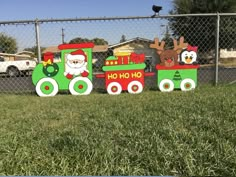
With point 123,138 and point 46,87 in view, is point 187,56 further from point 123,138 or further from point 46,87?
point 123,138

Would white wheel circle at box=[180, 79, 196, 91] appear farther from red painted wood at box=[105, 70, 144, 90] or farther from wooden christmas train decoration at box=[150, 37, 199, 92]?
red painted wood at box=[105, 70, 144, 90]

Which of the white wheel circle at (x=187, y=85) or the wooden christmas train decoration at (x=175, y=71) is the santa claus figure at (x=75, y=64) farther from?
the white wheel circle at (x=187, y=85)

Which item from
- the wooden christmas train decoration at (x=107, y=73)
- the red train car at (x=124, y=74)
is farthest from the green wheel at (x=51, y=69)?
the red train car at (x=124, y=74)

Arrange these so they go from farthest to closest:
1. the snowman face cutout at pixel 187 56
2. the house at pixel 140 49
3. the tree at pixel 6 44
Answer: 1. the tree at pixel 6 44
2. the house at pixel 140 49
3. the snowman face cutout at pixel 187 56

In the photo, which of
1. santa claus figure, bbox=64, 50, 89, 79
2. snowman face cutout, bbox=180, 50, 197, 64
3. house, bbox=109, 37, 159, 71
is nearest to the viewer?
santa claus figure, bbox=64, 50, 89, 79

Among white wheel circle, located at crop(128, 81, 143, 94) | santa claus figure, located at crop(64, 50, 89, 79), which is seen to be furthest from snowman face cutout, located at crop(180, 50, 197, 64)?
santa claus figure, located at crop(64, 50, 89, 79)

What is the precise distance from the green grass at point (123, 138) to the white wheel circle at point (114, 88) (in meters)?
1.52

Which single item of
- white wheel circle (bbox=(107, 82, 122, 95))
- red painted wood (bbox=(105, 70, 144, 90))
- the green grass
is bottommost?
the green grass

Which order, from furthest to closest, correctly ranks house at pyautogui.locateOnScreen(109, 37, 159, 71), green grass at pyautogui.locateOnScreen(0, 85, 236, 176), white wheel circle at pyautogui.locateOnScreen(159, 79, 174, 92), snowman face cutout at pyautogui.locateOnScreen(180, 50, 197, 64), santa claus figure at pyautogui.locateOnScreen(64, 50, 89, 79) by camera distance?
house at pyautogui.locateOnScreen(109, 37, 159, 71) → snowman face cutout at pyautogui.locateOnScreen(180, 50, 197, 64) → white wheel circle at pyautogui.locateOnScreen(159, 79, 174, 92) → santa claus figure at pyautogui.locateOnScreen(64, 50, 89, 79) → green grass at pyautogui.locateOnScreen(0, 85, 236, 176)

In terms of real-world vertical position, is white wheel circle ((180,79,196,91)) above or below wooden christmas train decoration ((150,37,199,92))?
below

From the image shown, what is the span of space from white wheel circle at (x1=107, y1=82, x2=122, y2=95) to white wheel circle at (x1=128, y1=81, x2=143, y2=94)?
218 mm

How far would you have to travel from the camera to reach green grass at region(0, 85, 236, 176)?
2.79 metres

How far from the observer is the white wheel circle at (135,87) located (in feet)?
23.7

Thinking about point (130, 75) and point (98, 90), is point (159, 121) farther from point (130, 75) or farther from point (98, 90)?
point (98, 90)
